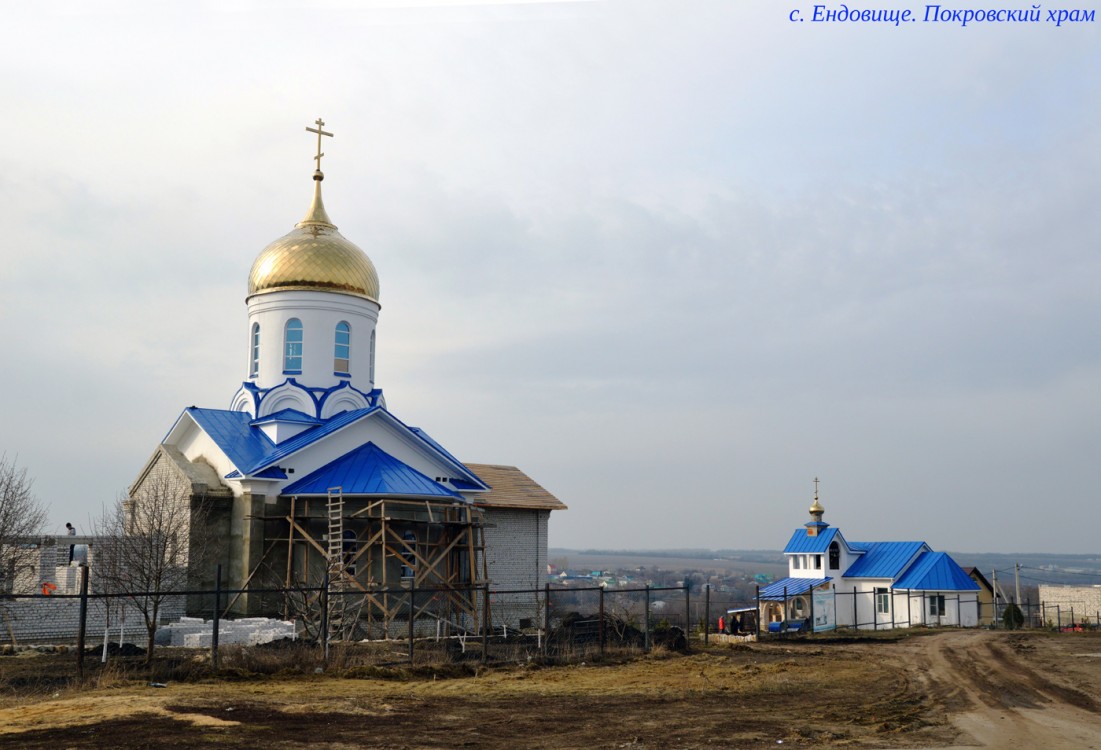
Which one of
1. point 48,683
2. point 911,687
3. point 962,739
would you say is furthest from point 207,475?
point 962,739

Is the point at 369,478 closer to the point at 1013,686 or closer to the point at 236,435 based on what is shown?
the point at 236,435

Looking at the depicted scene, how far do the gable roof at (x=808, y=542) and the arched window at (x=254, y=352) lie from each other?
23.2 meters

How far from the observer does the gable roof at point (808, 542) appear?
137 feet

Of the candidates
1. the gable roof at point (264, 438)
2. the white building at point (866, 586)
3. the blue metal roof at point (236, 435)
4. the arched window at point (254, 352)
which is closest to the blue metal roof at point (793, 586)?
the white building at point (866, 586)

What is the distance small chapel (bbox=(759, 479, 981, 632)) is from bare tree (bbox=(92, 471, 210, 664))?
20150 millimetres

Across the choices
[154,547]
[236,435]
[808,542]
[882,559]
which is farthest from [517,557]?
[882,559]

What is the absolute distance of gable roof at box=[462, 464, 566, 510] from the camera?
3116cm

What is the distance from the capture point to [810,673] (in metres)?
17.9

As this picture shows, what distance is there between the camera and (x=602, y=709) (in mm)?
13672

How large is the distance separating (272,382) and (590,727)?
19297mm

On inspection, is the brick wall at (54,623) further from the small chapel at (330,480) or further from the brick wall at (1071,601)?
the brick wall at (1071,601)

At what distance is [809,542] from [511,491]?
1592 centimetres

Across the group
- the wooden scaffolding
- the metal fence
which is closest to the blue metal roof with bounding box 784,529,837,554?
the metal fence

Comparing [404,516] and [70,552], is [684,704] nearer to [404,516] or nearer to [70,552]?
[404,516]
